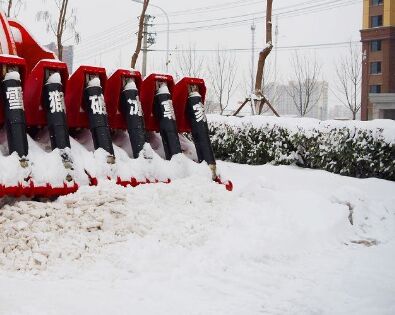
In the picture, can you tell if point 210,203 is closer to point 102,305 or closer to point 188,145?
point 188,145

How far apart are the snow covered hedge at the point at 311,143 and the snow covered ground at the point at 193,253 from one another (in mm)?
3215

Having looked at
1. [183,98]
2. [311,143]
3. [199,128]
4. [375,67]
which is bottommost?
[311,143]

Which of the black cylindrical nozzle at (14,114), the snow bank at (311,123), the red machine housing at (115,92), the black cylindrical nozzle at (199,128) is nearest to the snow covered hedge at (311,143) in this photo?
the snow bank at (311,123)

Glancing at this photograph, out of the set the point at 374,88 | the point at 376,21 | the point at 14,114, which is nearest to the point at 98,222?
the point at 14,114

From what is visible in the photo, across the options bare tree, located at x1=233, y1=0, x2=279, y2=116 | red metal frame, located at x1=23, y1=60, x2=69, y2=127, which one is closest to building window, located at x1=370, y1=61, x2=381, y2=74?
bare tree, located at x1=233, y1=0, x2=279, y2=116

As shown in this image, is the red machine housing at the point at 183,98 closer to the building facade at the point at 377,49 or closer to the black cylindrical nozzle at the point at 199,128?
the black cylindrical nozzle at the point at 199,128

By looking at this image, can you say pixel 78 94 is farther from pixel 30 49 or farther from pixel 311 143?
pixel 311 143

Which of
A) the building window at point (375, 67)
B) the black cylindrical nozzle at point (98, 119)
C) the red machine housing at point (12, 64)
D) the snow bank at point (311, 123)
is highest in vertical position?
the building window at point (375, 67)

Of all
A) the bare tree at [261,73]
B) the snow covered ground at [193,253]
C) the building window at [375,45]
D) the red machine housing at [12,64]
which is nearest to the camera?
the snow covered ground at [193,253]

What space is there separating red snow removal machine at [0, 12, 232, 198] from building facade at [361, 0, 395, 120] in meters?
37.1

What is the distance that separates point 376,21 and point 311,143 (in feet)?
128

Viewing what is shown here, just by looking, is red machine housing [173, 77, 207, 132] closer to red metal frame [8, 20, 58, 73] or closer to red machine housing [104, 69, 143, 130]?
red machine housing [104, 69, 143, 130]

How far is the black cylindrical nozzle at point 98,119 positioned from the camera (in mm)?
5730

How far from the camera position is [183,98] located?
22.1ft
